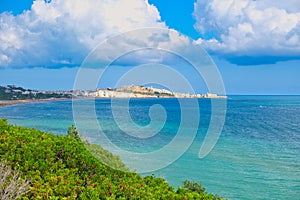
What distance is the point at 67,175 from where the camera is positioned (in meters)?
6.63

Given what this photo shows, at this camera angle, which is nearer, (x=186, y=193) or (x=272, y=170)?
(x=186, y=193)

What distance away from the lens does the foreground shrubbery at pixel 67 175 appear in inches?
236

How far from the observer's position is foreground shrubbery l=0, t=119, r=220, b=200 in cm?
598

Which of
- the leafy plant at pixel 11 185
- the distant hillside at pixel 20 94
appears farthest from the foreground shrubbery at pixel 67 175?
the distant hillside at pixel 20 94

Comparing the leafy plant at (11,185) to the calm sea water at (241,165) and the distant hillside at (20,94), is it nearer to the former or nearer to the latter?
the calm sea water at (241,165)

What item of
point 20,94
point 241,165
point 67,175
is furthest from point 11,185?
point 20,94

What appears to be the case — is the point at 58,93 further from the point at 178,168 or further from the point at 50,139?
the point at 50,139

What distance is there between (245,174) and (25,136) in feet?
63.6

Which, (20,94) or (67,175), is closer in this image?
(67,175)

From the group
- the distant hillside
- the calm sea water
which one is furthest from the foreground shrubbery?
the distant hillside

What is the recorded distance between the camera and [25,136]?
8.09 m

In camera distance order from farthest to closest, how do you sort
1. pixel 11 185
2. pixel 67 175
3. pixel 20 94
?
pixel 20 94 → pixel 67 175 → pixel 11 185

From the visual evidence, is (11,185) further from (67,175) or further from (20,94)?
(20,94)

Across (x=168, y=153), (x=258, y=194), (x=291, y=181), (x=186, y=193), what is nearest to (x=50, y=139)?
(x=186, y=193)
